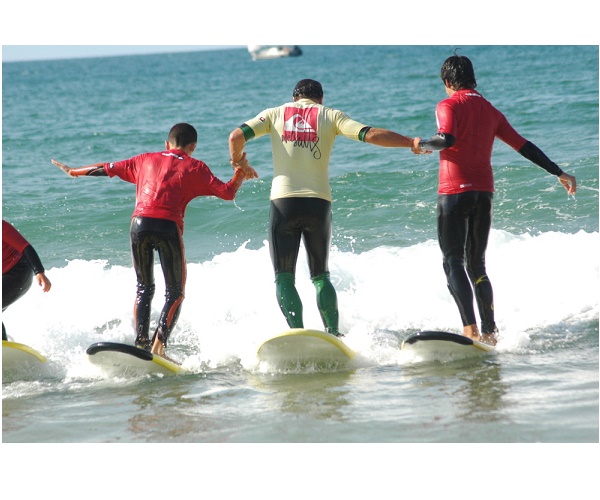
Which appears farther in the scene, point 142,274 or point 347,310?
point 347,310

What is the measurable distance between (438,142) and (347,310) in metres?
2.91

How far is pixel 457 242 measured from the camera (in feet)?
20.1

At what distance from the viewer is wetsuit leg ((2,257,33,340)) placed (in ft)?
20.6

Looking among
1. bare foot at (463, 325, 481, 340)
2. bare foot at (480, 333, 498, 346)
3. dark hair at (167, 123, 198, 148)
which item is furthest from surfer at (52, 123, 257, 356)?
bare foot at (480, 333, 498, 346)

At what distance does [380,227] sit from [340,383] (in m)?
6.03

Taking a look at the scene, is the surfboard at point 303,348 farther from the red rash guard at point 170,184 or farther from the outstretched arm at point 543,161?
the outstretched arm at point 543,161

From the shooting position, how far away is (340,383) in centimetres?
562

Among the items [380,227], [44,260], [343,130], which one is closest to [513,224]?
[380,227]

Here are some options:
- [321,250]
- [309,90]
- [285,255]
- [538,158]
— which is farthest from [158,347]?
[538,158]

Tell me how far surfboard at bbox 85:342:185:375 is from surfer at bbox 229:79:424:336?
3.31 feet

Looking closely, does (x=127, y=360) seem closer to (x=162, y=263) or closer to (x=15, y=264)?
(x=162, y=263)

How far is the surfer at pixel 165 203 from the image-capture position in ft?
20.2

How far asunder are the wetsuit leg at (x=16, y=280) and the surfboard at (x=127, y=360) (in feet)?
2.84

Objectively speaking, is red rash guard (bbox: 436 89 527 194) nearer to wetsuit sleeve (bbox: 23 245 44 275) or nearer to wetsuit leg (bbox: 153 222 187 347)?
wetsuit leg (bbox: 153 222 187 347)
